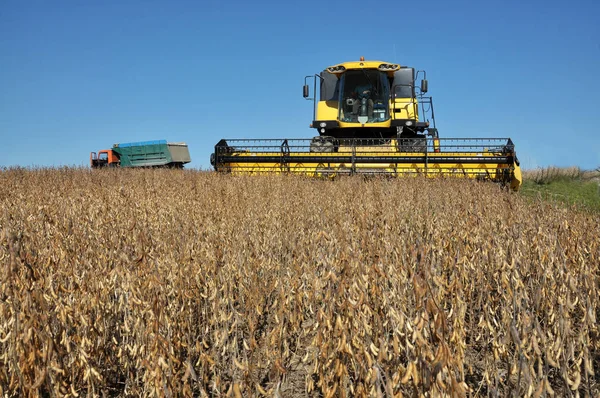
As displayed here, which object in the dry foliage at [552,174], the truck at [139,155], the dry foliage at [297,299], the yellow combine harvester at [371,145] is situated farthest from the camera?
the truck at [139,155]

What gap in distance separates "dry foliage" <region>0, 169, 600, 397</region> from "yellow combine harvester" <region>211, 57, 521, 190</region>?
238 centimetres

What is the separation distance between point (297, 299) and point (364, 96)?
9.53 metres

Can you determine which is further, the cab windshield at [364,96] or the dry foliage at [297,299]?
the cab windshield at [364,96]

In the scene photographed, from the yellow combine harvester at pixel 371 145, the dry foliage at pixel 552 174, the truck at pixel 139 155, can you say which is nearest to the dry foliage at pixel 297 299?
the yellow combine harvester at pixel 371 145

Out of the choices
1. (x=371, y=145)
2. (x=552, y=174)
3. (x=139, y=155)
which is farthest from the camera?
(x=139, y=155)

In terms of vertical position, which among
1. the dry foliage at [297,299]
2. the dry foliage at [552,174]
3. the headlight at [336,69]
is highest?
the headlight at [336,69]

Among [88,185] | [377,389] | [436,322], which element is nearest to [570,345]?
[436,322]

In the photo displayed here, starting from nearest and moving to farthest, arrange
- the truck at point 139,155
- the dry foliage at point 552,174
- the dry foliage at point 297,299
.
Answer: the dry foliage at point 297,299 → the dry foliage at point 552,174 → the truck at point 139,155

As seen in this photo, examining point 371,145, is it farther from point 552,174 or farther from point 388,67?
point 552,174

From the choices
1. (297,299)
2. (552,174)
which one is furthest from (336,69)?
(552,174)

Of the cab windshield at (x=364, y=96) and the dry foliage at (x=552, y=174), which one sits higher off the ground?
the cab windshield at (x=364, y=96)

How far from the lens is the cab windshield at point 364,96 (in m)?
11.4

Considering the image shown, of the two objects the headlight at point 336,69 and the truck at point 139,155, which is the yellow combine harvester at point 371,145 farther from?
the truck at point 139,155

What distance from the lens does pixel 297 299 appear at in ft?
8.31
